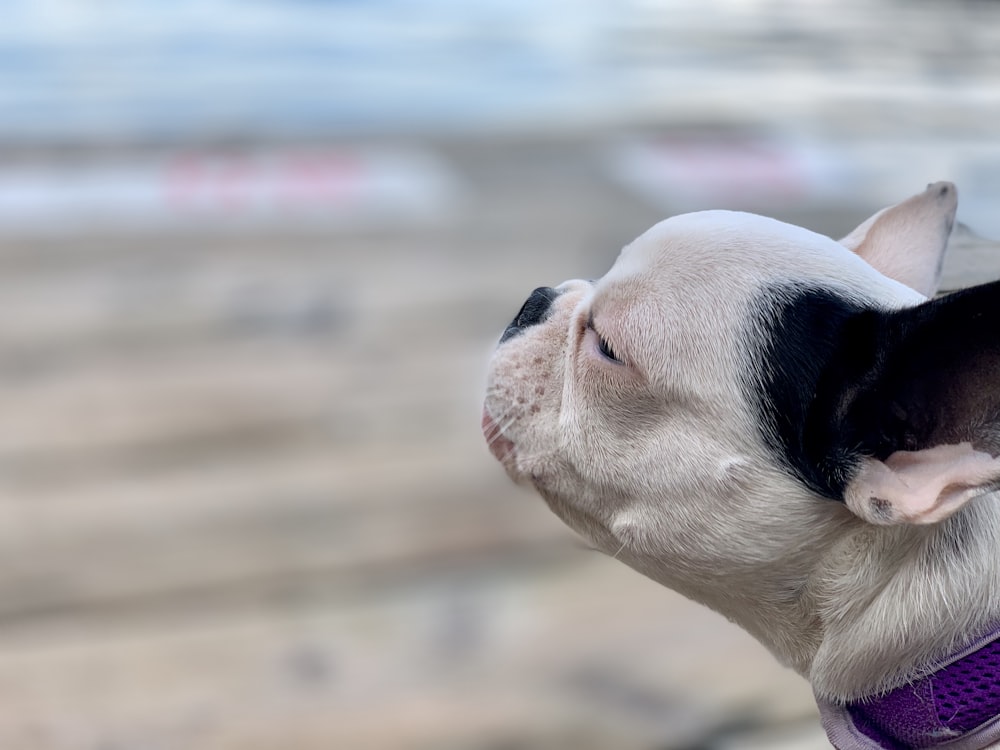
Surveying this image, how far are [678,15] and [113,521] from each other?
2826mm

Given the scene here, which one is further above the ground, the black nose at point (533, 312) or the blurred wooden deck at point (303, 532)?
the black nose at point (533, 312)

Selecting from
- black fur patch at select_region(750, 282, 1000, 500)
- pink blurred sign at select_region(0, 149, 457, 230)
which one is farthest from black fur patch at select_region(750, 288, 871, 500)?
pink blurred sign at select_region(0, 149, 457, 230)

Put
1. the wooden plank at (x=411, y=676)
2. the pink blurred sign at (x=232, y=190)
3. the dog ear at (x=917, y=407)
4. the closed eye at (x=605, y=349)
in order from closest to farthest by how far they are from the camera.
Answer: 1. the dog ear at (x=917, y=407)
2. the closed eye at (x=605, y=349)
3. the wooden plank at (x=411, y=676)
4. the pink blurred sign at (x=232, y=190)

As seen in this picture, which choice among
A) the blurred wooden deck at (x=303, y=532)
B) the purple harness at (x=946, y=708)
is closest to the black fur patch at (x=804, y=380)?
the purple harness at (x=946, y=708)

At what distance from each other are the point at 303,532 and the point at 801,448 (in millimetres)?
1052

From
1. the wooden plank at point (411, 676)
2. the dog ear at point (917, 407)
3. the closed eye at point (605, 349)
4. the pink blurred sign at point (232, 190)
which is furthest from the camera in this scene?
the pink blurred sign at point (232, 190)

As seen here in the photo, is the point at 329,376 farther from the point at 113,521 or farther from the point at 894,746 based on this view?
the point at 894,746

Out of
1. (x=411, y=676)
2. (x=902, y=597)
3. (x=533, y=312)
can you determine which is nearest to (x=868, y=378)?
(x=902, y=597)

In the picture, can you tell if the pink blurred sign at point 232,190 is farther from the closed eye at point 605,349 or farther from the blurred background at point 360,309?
the closed eye at point 605,349

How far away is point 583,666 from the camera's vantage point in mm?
1357

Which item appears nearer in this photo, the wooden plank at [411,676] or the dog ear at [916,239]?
the dog ear at [916,239]

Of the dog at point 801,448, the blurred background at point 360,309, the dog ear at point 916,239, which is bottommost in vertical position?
the blurred background at point 360,309

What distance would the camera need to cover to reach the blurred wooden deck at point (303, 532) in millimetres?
1280

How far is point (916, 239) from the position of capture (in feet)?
2.56
